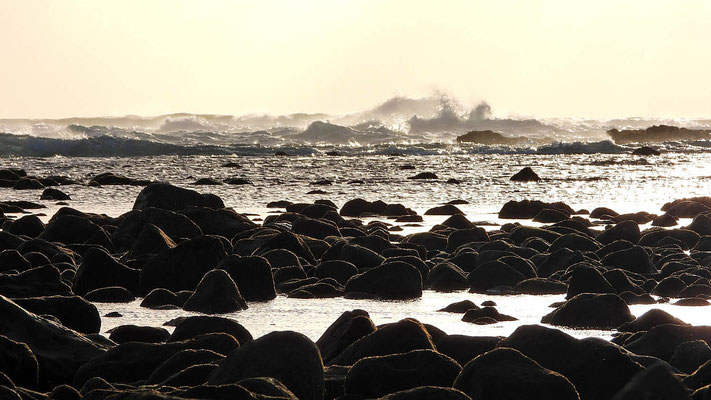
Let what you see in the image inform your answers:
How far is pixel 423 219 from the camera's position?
14.2 metres

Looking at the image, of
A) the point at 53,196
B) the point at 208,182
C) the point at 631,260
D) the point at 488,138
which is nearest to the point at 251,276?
the point at 631,260

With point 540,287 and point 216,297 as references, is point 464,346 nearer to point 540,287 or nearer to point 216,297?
point 216,297

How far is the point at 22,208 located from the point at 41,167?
14.6 m

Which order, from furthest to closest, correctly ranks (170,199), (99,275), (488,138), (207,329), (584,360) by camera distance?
(488,138) → (170,199) → (99,275) → (207,329) → (584,360)

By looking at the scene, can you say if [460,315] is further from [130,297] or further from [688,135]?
[688,135]

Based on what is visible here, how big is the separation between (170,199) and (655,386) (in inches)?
379

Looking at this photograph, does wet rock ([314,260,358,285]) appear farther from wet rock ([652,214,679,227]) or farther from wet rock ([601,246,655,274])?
wet rock ([652,214,679,227])

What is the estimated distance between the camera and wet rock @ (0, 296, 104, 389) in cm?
470

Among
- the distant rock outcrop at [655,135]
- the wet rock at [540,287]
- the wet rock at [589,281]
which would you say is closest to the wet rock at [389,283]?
the wet rock at [540,287]

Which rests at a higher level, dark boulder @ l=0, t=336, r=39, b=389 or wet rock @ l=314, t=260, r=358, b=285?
dark boulder @ l=0, t=336, r=39, b=389

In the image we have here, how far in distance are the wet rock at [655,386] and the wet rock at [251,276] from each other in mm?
3820

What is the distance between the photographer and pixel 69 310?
5801 millimetres

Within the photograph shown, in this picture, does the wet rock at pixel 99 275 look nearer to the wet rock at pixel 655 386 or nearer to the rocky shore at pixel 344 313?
the rocky shore at pixel 344 313

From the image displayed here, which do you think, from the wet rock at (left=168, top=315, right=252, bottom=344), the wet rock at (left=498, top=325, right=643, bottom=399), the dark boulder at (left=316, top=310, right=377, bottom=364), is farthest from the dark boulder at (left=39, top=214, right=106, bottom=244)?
the wet rock at (left=498, top=325, right=643, bottom=399)
